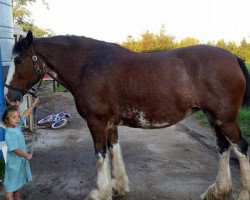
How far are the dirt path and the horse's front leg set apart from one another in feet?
1.10

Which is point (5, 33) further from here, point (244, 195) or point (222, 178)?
point (244, 195)

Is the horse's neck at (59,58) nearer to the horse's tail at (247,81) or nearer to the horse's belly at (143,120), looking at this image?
the horse's belly at (143,120)

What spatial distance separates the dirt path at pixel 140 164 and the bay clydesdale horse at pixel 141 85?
0.51 m

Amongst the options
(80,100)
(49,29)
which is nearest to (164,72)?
(80,100)

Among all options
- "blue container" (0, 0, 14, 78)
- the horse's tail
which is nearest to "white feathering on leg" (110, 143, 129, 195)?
the horse's tail

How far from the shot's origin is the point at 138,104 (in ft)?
12.9

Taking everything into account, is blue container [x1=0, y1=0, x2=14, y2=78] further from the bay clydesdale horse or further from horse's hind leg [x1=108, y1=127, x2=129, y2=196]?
horse's hind leg [x1=108, y1=127, x2=129, y2=196]

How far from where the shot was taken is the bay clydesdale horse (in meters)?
3.78

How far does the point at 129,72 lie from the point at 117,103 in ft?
1.33

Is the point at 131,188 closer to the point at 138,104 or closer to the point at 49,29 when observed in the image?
the point at 138,104

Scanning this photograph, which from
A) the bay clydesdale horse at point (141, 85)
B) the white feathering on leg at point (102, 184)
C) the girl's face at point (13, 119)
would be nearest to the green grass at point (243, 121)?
the bay clydesdale horse at point (141, 85)

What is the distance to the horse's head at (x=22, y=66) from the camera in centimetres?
A: 411

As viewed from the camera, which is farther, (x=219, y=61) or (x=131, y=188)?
(x=131, y=188)

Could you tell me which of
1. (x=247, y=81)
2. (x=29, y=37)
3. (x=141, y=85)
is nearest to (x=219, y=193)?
(x=247, y=81)
